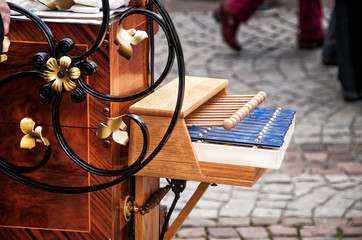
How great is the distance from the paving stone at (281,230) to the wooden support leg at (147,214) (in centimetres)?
123

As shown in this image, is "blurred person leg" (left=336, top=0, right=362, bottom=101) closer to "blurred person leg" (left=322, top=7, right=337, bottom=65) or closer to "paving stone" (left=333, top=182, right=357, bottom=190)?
"blurred person leg" (left=322, top=7, right=337, bottom=65)

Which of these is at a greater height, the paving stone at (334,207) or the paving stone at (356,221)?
the paving stone at (356,221)

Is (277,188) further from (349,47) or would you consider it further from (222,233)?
(349,47)

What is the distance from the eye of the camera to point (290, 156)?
4.71 m

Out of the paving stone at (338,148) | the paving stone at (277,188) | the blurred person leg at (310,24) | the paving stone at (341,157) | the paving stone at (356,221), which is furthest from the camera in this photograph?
the blurred person leg at (310,24)

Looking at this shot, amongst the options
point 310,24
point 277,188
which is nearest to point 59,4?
point 277,188

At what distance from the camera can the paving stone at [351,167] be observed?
4417 mm

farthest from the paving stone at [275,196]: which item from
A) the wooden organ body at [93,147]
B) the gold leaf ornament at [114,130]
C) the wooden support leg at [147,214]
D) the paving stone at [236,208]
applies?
the gold leaf ornament at [114,130]

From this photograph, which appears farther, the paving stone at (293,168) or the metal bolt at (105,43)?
the paving stone at (293,168)

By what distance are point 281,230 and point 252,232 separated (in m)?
0.17

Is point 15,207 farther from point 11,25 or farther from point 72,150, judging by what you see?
point 11,25

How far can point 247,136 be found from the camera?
7.23 feet

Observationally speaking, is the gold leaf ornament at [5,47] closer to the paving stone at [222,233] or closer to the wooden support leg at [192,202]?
the wooden support leg at [192,202]

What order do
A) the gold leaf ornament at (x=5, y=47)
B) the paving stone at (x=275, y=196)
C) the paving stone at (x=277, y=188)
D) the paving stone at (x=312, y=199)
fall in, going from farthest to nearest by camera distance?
1. the paving stone at (x=277, y=188)
2. the paving stone at (x=275, y=196)
3. the paving stone at (x=312, y=199)
4. the gold leaf ornament at (x=5, y=47)
